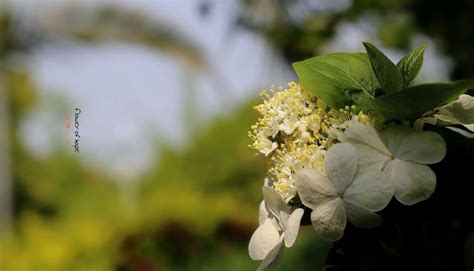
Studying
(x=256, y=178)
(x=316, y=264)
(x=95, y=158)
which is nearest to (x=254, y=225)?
(x=256, y=178)

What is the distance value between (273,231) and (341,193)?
0.11 metres

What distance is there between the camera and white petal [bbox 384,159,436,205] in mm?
631

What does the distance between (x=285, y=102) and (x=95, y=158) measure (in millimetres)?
5687

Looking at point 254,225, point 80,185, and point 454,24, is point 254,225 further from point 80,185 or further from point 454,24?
point 80,185

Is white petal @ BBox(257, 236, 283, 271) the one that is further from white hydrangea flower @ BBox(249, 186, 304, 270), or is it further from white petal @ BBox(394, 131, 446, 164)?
white petal @ BBox(394, 131, 446, 164)

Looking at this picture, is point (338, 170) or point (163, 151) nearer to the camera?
point (338, 170)

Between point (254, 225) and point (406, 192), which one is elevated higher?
point (406, 192)

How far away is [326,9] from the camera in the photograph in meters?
3.86

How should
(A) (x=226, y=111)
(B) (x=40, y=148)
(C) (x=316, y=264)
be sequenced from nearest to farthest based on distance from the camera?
(C) (x=316, y=264) < (A) (x=226, y=111) < (B) (x=40, y=148)

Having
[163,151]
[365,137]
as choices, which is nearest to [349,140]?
[365,137]

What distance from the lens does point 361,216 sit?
64cm

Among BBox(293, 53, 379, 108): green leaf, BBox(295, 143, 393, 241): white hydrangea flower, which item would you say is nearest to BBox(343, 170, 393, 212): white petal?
BBox(295, 143, 393, 241): white hydrangea flower

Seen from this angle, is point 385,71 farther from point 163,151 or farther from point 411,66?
point 163,151

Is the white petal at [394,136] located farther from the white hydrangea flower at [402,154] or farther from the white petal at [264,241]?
the white petal at [264,241]
